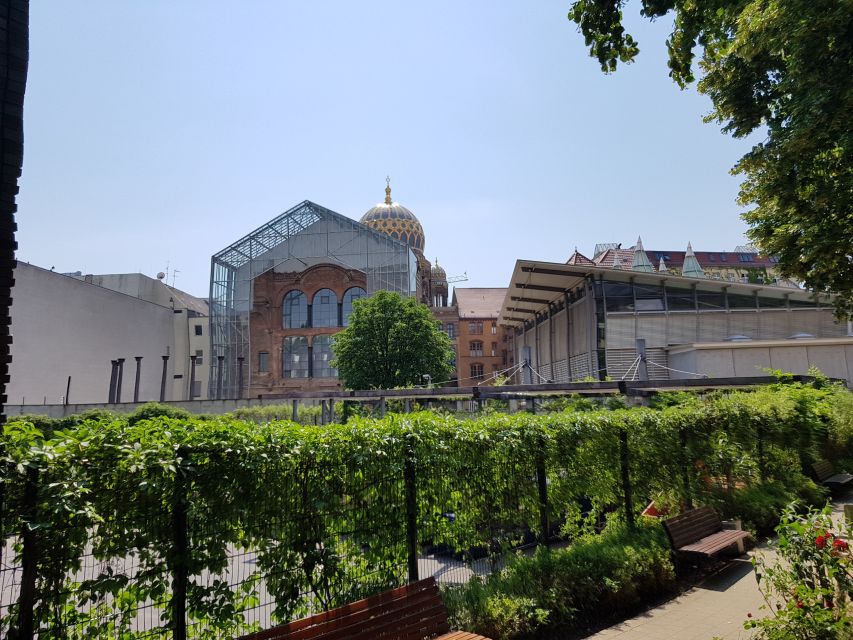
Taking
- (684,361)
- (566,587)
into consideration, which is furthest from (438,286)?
(566,587)

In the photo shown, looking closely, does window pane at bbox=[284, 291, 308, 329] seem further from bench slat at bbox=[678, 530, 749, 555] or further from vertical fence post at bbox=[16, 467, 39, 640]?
vertical fence post at bbox=[16, 467, 39, 640]

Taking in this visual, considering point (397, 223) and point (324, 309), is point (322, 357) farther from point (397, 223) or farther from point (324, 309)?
point (397, 223)

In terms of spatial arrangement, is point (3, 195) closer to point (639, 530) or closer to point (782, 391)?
point (639, 530)

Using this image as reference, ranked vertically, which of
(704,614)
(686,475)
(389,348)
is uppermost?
(389,348)

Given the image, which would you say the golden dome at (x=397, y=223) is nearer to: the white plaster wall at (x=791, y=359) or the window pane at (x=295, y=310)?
Result: the window pane at (x=295, y=310)

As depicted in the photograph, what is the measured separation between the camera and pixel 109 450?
410cm

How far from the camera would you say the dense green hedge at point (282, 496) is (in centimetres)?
394

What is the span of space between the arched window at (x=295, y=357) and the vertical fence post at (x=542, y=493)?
2098 inches

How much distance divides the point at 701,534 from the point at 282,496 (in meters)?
6.54

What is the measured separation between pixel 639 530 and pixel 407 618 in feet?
15.3

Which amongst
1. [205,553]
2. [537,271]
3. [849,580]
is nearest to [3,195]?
[205,553]

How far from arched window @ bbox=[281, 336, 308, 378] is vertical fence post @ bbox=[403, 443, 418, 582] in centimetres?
5435

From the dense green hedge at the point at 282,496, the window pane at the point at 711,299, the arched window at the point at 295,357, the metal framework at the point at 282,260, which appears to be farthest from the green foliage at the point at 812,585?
the arched window at the point at 295,357

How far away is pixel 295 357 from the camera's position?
59.6m
